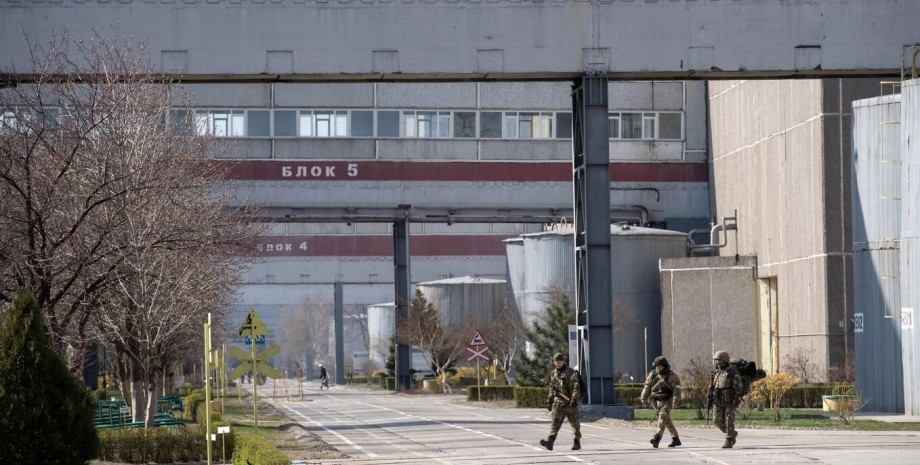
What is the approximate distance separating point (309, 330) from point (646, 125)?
111 meters

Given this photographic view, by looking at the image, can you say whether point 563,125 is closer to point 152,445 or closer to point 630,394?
point 630,394

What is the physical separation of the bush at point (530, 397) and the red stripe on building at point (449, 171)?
1671cm

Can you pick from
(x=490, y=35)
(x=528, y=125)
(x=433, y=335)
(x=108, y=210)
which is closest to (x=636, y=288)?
(x=528, y=125)

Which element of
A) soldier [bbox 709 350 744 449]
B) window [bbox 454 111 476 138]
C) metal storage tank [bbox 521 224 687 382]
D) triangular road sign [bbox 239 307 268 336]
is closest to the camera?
soldier [bbox 709 350 744 449]

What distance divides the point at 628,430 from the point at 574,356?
513 centimetres

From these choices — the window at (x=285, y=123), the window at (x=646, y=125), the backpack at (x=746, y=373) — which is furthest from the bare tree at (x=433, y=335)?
the backpack at (x=746, y=373)

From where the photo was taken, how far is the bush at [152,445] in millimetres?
23266

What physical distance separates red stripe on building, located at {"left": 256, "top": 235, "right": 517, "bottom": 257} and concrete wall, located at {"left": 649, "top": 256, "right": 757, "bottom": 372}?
77.9ft

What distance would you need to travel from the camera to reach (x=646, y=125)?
201ft

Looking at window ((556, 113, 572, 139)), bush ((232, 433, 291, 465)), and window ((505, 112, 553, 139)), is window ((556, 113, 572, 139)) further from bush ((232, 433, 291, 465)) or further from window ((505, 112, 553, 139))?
bush ((232, 433, 291, 465))

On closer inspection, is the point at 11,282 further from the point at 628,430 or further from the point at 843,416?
the point at 843,416

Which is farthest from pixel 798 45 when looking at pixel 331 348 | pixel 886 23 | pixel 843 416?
pixel 331 348

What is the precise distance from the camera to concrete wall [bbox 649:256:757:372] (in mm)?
50062

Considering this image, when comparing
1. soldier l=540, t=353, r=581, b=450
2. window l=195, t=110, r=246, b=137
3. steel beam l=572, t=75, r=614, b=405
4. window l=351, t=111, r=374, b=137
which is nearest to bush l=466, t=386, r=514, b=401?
window l=351, t=111, r=374, b=137
